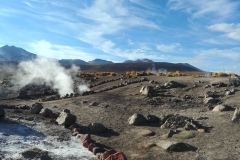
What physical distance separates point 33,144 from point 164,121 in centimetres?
606

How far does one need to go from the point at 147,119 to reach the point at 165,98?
18.0 ft

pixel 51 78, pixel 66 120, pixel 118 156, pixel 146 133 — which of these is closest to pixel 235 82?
pixel 146 133

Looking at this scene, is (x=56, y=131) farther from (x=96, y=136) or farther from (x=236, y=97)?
(x=236, y=97)

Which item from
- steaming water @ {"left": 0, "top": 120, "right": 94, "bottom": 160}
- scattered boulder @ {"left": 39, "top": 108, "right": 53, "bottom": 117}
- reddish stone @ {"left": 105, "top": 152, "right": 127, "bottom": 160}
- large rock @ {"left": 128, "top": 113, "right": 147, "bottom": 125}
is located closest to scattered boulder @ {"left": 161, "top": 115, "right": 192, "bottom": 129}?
large rock @ {"left": 128, "top": 113, "right": 147, "bottom": 125}

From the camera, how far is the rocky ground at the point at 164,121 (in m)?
9.04

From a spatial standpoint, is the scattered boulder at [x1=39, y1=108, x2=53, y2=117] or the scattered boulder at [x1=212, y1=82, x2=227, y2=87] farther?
the scattered boulder at [x1=212, y1=82, x2=227, y2=87]

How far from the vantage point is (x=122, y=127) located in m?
12.4

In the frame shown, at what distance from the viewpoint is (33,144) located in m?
9.45

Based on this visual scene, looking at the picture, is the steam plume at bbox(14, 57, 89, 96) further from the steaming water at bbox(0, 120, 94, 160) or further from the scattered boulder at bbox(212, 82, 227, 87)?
the steaming water at bbox(0, 120, 94, 160)

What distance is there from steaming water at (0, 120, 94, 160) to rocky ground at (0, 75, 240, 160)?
19cm

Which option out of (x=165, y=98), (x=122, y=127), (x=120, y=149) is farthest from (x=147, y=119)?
(x=165, y=98)

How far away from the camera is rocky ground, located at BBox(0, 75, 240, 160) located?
9038mm

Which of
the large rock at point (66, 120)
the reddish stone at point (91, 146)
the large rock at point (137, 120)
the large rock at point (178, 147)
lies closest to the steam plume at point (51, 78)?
the large rock at point (66, 120)

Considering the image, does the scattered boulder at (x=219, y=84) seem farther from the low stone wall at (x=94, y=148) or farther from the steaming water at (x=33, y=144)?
the steaming water at (x=33, y=144)
